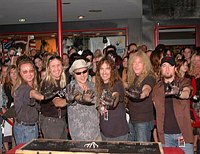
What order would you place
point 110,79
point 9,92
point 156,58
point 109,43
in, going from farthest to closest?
point 109,43, point 9,92, point 156,58, point 110,79

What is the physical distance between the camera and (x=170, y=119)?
418cm

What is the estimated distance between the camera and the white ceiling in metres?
9.34

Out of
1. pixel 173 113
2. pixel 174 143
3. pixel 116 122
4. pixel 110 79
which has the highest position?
pixel 110 79

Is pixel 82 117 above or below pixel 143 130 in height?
above

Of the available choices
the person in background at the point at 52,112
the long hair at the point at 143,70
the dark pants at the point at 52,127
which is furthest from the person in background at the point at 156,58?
the dark pants at the point at 52,127

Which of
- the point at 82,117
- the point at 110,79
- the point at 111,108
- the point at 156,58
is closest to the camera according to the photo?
the point at 82,117

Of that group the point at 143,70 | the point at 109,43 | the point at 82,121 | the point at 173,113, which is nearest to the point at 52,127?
the point at 82,121

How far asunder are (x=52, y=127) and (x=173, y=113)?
154 centimetres

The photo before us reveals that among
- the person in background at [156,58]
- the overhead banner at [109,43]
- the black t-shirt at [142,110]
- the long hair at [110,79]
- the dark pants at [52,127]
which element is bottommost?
the dark pants at [52,127]

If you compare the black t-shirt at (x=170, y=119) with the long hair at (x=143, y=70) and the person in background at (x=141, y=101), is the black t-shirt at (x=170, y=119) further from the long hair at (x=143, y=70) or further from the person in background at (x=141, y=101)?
the long hair at (x=143, y=70)

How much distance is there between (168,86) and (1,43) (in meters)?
11.1

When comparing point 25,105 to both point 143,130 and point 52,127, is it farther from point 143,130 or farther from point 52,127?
point 143,130

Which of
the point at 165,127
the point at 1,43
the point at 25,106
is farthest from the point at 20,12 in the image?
the point at 165,127

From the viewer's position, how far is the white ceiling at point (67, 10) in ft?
30.7
